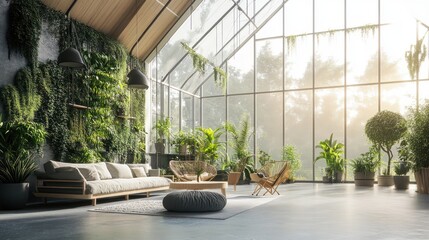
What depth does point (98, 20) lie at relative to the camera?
10.4 m

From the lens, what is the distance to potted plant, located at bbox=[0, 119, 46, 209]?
6680 mm

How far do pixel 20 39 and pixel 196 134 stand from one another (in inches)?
266

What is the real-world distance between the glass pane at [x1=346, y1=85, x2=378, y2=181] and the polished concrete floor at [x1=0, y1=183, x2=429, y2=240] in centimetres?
748

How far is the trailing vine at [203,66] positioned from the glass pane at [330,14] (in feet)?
12.0

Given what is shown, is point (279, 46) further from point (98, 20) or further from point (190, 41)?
point (98, 20)

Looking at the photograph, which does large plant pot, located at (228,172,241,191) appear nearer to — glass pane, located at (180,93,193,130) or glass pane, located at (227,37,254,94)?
glass pane, located at (180,93,193,130)

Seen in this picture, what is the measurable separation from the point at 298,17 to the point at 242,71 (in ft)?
9.10

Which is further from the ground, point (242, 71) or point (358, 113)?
point (242, 71)

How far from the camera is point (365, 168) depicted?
12344 millimetres

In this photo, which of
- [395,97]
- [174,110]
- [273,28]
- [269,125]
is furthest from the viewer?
[269,125]

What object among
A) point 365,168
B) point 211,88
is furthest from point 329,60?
point 211,88

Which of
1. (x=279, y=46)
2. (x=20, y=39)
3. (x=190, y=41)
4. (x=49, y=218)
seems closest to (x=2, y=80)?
(x=20, y=39)

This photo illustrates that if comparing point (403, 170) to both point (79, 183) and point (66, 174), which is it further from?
point (66, 174)

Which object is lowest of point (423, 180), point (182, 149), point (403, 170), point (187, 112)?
point (423, 180)
